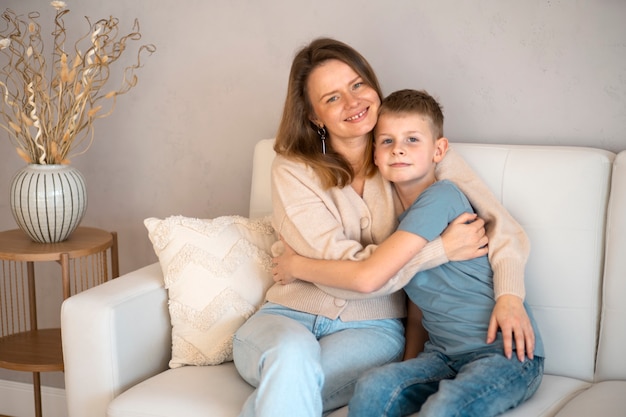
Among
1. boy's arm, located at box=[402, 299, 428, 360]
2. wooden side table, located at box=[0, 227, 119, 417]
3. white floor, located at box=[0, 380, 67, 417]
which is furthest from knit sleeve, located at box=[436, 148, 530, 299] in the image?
white floor, located at box=[0, 380, 67, 417]

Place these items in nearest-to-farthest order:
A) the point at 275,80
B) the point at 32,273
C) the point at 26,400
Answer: the point at 275,80 < the point at 32,273 < the point at 26,400

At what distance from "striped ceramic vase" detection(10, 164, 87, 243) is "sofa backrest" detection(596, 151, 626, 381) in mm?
1550

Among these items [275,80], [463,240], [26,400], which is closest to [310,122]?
[275,80]

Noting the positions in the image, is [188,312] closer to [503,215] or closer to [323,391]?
[323,391]

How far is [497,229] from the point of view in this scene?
5.99 feet

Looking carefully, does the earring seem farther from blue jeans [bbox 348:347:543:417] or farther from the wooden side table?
the wooden side table

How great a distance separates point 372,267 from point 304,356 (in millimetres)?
260

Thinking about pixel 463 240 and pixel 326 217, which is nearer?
pixel 463 240

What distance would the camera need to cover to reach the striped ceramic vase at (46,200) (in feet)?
7.70

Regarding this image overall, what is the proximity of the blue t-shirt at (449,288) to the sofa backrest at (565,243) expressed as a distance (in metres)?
0.12

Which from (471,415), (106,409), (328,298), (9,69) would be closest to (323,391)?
(328,298)

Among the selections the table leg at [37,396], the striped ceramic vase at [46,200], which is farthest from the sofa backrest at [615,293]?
the table leg at [37,396]

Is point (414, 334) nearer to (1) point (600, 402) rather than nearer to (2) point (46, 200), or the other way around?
(1) point (600, 402)

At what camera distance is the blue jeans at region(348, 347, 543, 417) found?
5.04 ft
